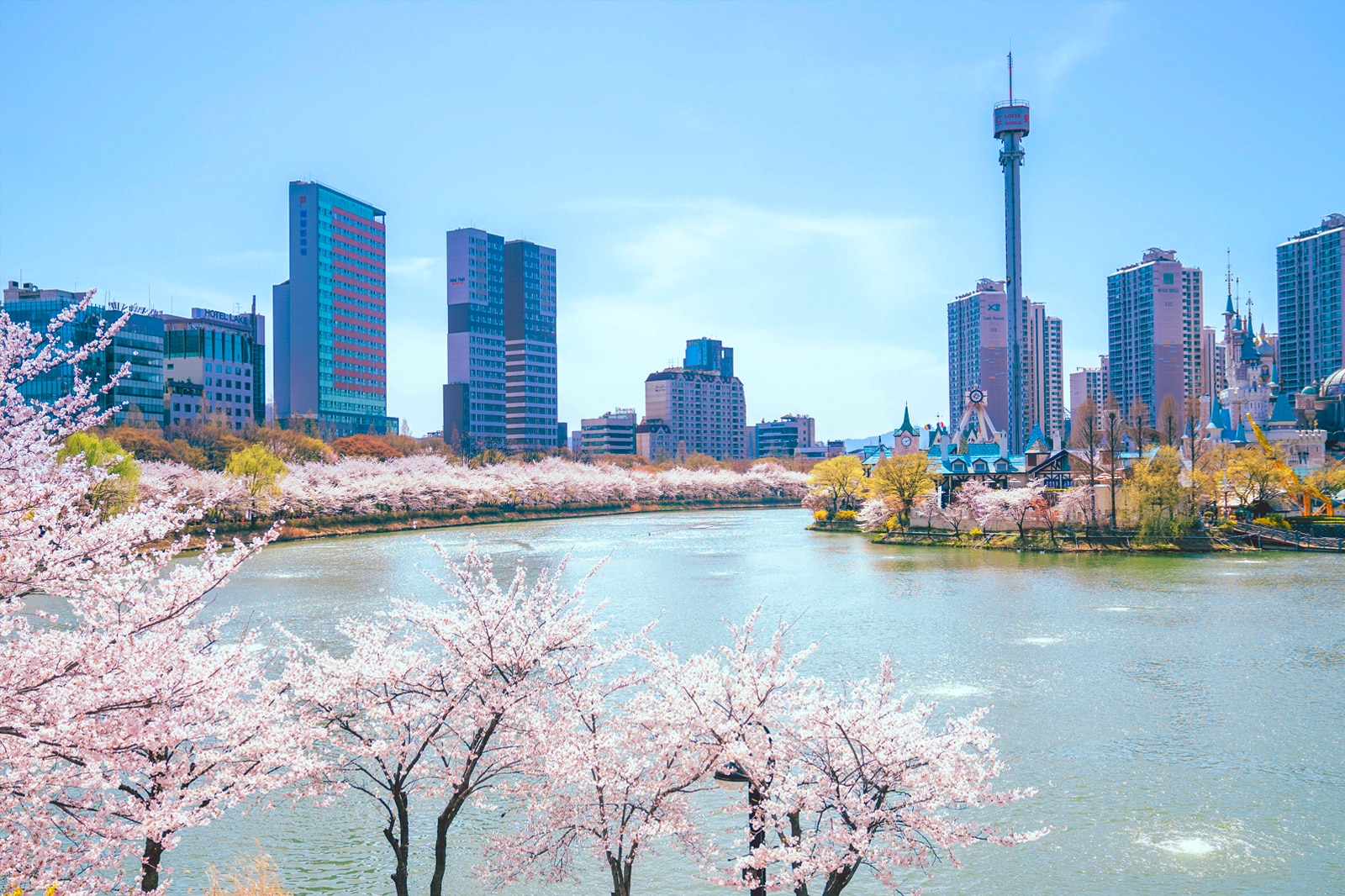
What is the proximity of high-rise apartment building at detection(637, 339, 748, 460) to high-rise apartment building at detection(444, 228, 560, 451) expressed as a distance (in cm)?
2402

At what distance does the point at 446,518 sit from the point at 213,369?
37.1 metres

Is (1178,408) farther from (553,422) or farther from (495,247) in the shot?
(495,247)

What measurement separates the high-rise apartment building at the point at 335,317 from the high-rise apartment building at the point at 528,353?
1722cm

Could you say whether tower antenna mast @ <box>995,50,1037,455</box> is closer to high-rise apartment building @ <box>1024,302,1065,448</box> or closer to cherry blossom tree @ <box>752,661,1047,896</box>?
high-rise apartment building @ <box>1024,302,1065,448</box>

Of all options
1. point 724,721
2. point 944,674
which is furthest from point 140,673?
point 944,674

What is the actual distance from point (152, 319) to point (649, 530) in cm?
5252

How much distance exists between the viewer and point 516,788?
8391 millimetres

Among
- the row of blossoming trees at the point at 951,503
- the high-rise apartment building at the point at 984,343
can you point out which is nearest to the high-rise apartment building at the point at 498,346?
the high-rise apartment building at the point at 984,343

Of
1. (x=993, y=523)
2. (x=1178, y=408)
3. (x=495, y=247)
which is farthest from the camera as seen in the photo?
(x=495, y=247)

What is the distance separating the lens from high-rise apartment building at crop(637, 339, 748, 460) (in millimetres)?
147250

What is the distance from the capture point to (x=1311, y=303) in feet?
341

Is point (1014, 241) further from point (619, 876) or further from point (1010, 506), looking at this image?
point (619, 876)

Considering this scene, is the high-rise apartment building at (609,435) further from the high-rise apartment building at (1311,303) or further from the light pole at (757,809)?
the light pole at (757,809)

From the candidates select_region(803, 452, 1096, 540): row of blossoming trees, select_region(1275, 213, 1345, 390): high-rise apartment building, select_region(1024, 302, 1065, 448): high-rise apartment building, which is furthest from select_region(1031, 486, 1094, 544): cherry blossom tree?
select_region(1024, 302, 1065, 448): high-rise apartment building
